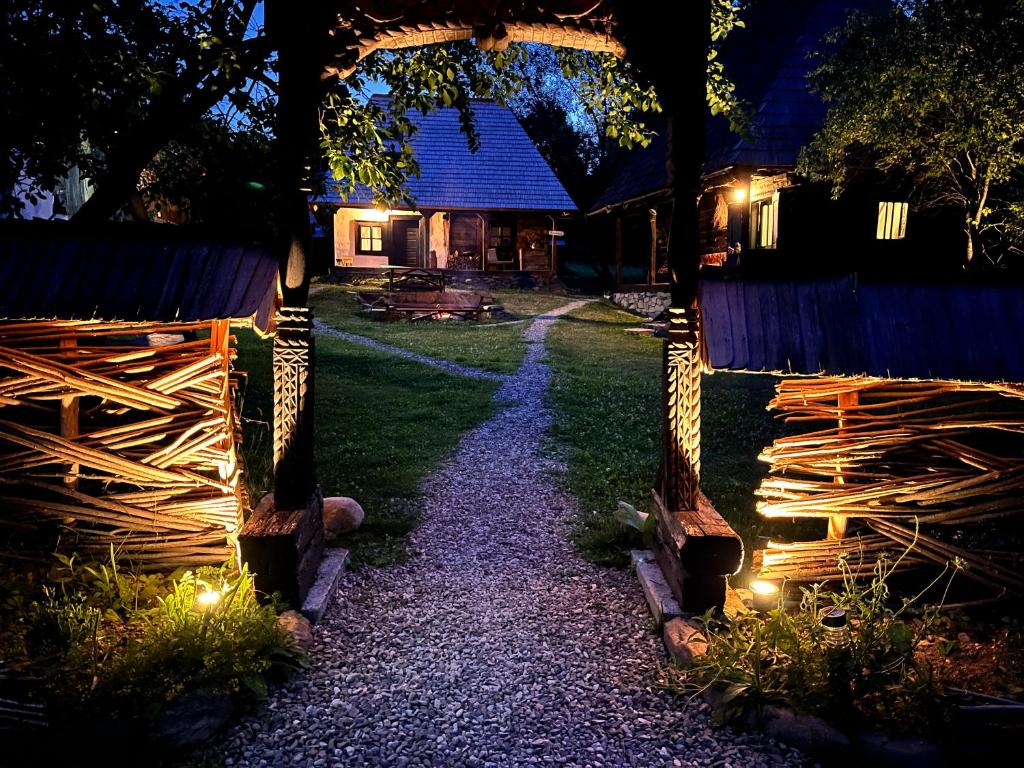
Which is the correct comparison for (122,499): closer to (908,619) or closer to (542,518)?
(542,518)

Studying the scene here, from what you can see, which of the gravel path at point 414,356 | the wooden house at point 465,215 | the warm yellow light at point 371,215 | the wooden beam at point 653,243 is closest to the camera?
the gravel path at point 414,356

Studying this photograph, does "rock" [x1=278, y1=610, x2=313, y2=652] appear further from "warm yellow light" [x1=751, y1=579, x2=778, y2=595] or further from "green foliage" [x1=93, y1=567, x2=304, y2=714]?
"warm yellow light" [x1=751, y1=579, x2=778, y2=595]

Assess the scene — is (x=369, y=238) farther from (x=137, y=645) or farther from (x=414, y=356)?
(x=137, y=645)

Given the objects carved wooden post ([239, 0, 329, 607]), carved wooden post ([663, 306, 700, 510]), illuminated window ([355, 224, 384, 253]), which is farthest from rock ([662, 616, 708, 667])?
illuminated window ([355, 224, 384, 253])

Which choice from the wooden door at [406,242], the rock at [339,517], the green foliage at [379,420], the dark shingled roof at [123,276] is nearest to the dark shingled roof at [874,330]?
the dark shingled roof at [123,276]

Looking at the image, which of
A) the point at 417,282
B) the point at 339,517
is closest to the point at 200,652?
the point at 339,517

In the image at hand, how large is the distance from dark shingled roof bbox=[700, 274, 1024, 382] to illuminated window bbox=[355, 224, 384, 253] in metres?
26.7

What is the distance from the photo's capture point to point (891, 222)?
15008 millimetres

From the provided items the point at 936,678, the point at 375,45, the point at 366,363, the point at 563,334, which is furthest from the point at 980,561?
the point at 563,334

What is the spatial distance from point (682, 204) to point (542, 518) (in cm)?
314

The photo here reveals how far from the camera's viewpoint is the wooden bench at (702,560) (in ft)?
13.0

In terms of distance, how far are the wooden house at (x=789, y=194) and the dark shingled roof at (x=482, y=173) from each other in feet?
22.8

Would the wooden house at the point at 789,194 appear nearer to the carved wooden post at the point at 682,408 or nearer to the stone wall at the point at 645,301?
the stone wall at the point at 645,301

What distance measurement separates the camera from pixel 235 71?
640 cm
